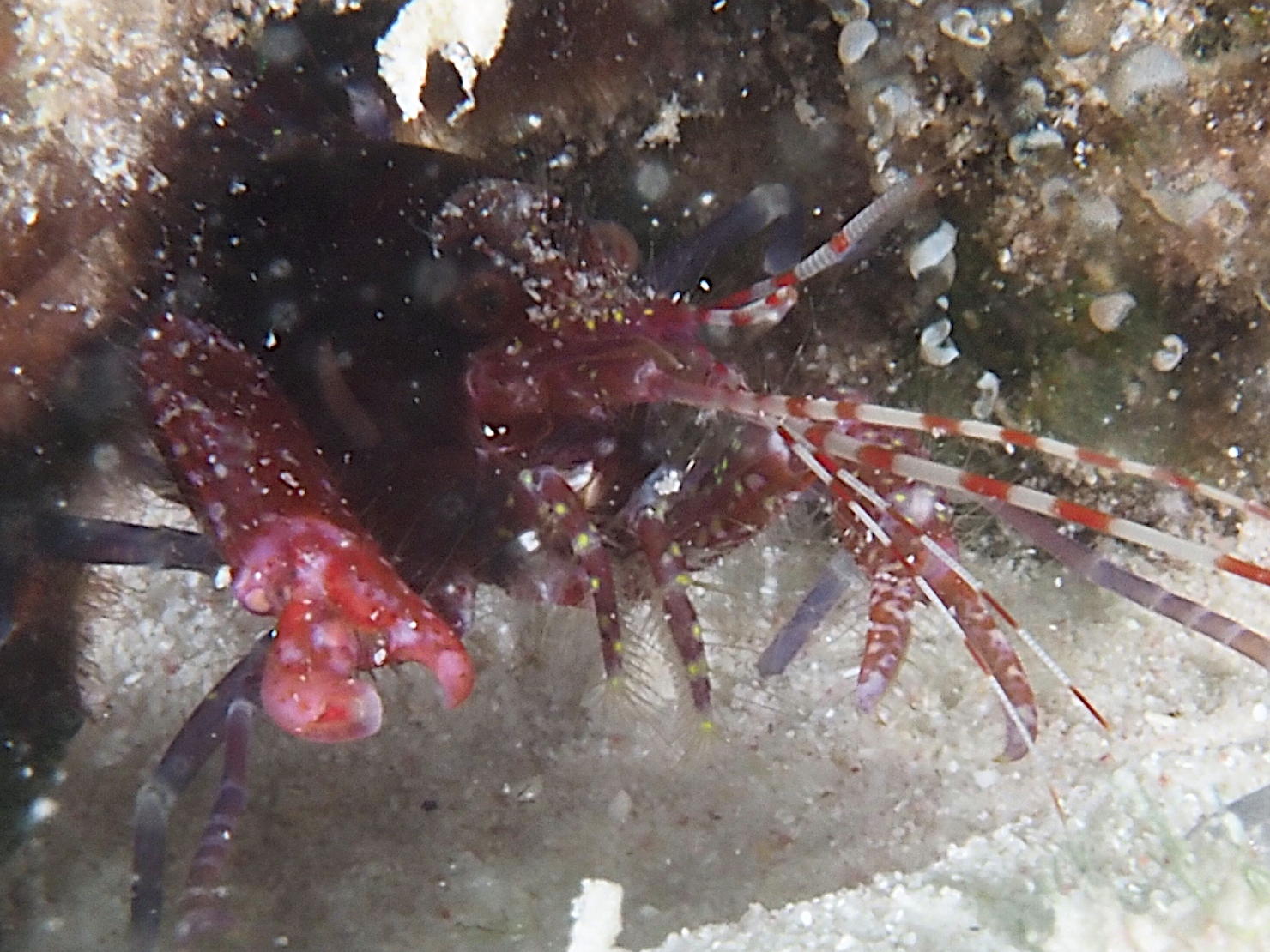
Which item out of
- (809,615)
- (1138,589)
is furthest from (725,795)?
(1138,589)

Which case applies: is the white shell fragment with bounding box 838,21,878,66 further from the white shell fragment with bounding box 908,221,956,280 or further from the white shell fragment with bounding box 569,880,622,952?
the white shell fragment with bounding box 569,880,622,952

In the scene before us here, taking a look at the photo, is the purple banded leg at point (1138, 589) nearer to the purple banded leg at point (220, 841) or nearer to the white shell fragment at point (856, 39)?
the white shell fragment at point (856, 39)

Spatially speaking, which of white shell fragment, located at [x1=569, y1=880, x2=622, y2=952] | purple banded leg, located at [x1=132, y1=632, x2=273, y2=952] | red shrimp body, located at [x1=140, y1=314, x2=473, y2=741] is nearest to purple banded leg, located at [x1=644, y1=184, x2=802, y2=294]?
red shrimp body, located at [x1=140, y1=314, x2=473, y2=741]

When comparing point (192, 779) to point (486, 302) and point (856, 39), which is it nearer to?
point (486, 302)


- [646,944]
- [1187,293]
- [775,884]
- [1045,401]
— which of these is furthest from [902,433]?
[646,944]

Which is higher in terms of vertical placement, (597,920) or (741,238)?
(741,238)

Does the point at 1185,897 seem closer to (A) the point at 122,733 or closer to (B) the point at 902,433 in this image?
(B) the point at 902,433
